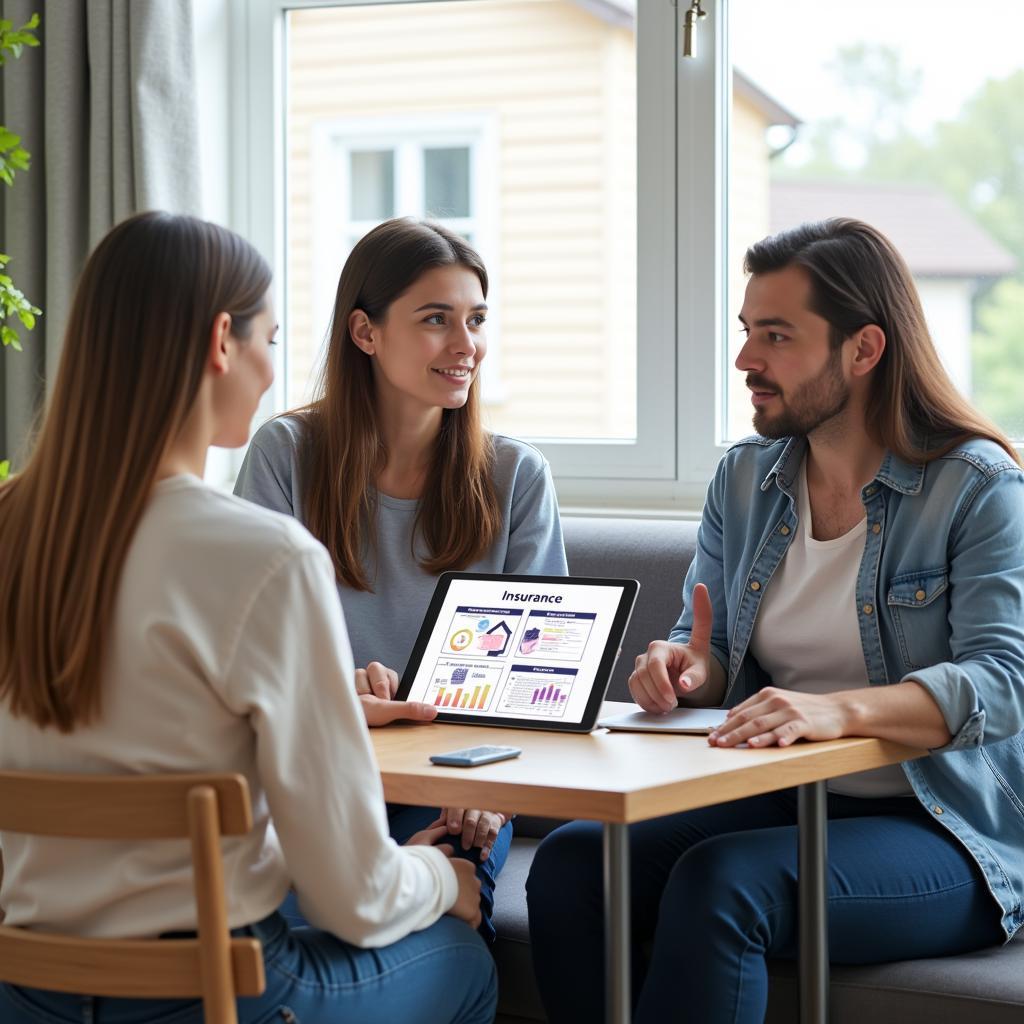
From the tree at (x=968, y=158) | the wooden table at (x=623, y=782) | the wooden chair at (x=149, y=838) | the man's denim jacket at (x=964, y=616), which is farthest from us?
the tree at (x=968, y=158)

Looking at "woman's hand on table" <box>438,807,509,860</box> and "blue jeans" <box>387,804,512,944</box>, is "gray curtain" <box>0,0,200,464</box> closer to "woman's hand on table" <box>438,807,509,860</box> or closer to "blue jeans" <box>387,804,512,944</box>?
"blue jeans" <box>387,804,512,944</box>

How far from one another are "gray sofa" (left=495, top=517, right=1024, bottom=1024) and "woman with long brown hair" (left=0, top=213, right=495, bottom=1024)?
667mm

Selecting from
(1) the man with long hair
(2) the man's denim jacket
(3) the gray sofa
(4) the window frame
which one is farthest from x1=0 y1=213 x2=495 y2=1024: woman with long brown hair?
(4) the window frame

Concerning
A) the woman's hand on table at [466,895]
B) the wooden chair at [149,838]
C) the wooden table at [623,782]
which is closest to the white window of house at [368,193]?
the wooden table at [623,782]

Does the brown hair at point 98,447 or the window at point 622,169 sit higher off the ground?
the window at point 622,169

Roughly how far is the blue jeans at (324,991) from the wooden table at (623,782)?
16 cm

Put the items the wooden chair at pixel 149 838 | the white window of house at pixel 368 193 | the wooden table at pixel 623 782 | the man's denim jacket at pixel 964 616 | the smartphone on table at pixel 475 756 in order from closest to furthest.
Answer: the wooden chair at pixel 149 838
the wooden table at pixel 623 782
the smartphone on table at pixel 475 756
the man's denim jacket at pixel 964 616
the white window of house at pixel 368 193

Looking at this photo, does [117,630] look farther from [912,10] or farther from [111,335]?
[912,10]

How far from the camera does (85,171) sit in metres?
3.20

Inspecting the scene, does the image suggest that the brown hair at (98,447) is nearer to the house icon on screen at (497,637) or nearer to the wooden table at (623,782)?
the wooden table at (623,782)

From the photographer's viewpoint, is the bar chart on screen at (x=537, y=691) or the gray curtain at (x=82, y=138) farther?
the gray curtain at (x=82, y=138)

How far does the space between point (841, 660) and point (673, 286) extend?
1263 millimetres

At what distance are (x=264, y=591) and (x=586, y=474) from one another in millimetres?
1955

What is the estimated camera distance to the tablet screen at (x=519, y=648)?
5.99 feet
